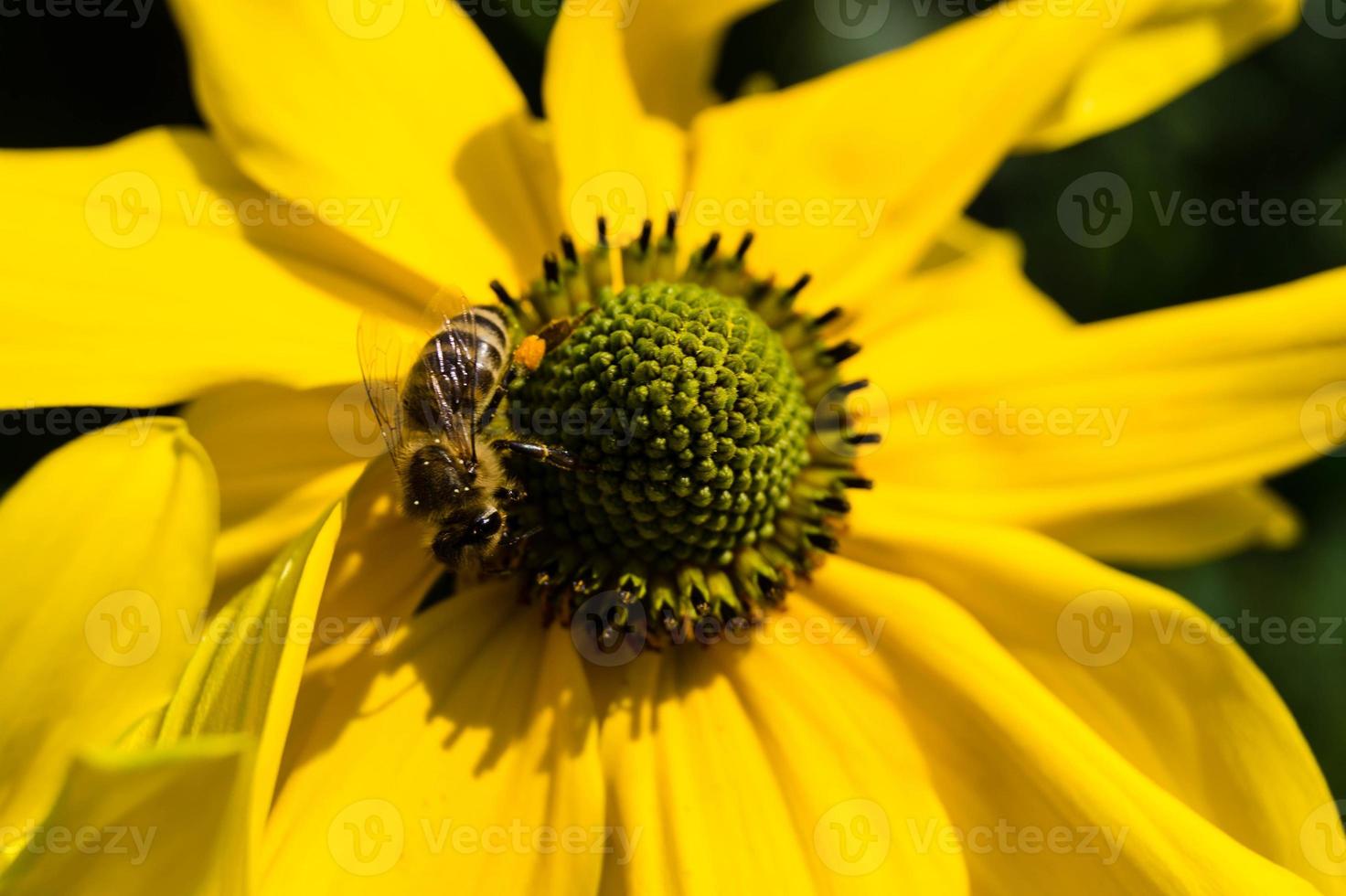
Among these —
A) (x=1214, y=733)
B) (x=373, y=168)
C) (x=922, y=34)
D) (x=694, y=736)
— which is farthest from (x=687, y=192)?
(x=1214, y=733)

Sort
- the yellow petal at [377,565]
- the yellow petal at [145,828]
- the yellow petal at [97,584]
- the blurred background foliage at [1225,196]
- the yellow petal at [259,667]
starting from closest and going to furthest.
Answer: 1. the yellow petal at [145,828]
2. the yellow petal at [259,667]
3. the yellow petal at [97,584]
4. the yellow petal at [377,565]
5. the blurred background foliage at [1225,196]

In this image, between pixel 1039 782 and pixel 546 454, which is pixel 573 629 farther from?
pixel 1039 782

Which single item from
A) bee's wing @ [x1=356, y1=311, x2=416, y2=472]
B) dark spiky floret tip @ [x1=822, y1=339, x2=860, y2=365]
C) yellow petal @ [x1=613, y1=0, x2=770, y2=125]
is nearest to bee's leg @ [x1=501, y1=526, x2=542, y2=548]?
bee's wing @ [x1=356, y1=311, x2=416, y2=472]

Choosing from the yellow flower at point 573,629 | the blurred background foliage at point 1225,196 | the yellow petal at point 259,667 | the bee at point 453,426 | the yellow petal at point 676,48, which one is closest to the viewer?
the yellow petal at point 259,667

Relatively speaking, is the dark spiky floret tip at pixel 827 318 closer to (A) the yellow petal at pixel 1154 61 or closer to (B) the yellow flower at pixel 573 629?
(B) the yellow flower at pixel 573 629

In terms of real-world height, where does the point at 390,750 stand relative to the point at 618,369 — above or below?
below

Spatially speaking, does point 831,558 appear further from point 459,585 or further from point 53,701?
point 53,701

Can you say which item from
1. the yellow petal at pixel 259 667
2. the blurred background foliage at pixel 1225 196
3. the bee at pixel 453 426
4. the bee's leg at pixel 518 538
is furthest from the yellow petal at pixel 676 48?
the yellow petal at pixel 259 667
